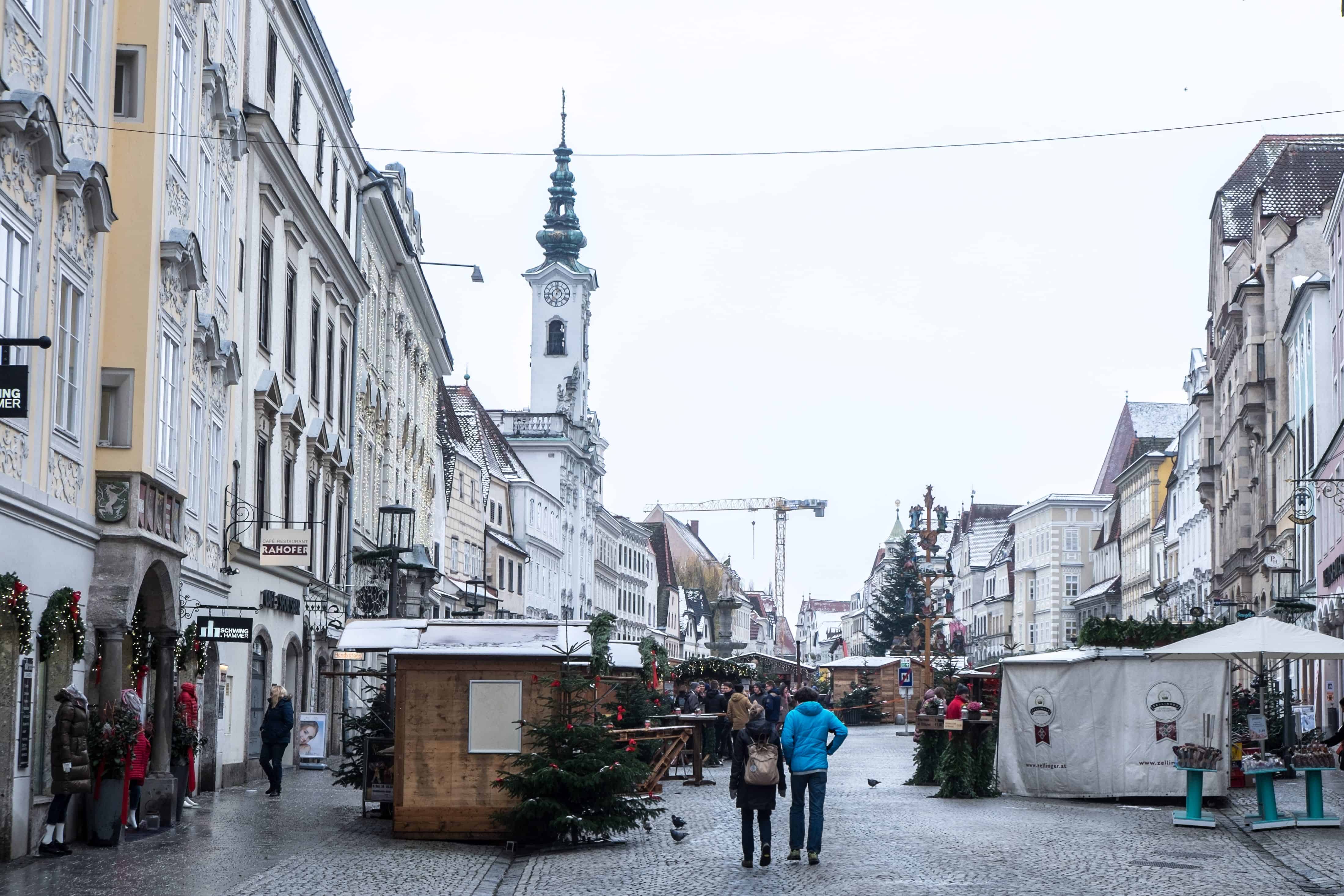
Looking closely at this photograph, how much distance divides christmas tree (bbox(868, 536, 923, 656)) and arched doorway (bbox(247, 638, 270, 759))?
80.6 metres

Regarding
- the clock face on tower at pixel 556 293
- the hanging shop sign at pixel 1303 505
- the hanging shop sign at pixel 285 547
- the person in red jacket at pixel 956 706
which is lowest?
the person in red jacket at pixel 956 706

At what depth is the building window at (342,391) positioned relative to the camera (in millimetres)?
40594

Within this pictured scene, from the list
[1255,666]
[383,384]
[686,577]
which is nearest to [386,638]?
[383,384]

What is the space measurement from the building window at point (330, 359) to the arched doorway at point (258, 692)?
304 inches

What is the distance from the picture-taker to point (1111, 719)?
85.9 ft

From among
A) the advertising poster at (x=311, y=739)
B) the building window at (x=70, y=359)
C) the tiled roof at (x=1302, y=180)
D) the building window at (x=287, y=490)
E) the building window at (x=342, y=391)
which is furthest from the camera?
the tiled roof at (x=1302, y=180)

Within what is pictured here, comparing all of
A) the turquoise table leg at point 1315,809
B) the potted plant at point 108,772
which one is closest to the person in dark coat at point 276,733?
the potted plant at point 108,772

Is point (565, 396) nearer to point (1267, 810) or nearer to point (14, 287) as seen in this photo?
point (1267, 810)

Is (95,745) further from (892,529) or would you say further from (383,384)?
(892,529)

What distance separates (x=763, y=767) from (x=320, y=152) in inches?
941

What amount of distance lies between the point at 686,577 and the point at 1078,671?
16645 centimetres

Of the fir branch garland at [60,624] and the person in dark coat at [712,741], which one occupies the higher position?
the fir branch garland at [60,624]

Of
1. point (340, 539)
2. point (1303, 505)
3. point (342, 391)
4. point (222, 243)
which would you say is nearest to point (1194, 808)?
point (222, 243)

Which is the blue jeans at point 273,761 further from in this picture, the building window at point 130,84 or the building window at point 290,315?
the building window at point 130,84
